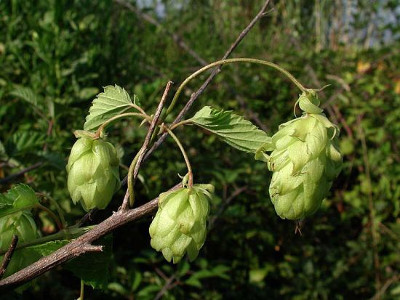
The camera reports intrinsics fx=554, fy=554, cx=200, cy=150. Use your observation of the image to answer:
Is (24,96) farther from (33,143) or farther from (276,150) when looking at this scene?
(276,150)

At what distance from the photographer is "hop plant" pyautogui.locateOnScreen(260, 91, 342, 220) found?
658mm

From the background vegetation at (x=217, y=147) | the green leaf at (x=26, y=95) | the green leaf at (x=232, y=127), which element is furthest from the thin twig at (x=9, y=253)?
the green leaf at (x=26, y=95)

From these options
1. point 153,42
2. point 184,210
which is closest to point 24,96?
point 184,210

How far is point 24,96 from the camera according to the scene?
161 cm

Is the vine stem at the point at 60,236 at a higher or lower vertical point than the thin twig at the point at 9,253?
lower

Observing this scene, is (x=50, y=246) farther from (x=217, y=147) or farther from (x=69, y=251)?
(x=217, y=147)

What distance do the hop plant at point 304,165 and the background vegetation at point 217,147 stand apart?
1.97 ft

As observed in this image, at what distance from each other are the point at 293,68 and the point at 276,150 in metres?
2.53

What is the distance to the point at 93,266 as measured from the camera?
79 centimetres

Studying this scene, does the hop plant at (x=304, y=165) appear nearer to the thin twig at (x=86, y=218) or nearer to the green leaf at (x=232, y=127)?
the green leaf at (x=232, y=127)

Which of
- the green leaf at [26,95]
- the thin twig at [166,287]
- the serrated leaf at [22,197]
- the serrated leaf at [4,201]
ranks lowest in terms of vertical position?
the thin twig at [166,287]

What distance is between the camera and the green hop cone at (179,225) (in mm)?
669

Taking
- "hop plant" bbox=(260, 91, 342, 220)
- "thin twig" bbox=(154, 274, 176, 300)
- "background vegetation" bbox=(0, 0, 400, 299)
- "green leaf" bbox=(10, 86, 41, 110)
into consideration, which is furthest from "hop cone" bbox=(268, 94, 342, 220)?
"thin twig" bbox=(154, 274, 176, 300)

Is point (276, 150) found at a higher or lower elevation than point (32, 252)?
higher
